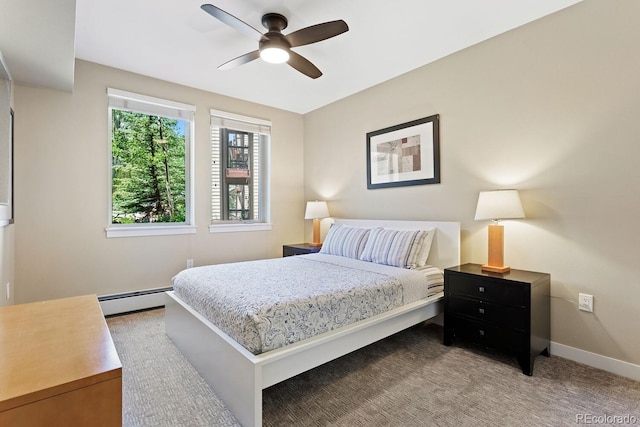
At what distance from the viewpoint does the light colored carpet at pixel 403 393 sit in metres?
1.69

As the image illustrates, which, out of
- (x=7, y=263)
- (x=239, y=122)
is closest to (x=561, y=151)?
(x=239, y=122)

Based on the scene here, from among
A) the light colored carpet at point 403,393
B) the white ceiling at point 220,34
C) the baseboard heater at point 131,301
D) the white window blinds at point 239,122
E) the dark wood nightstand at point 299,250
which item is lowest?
the light colored carpet at point 403,393

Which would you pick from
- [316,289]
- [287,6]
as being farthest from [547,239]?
[287,6]

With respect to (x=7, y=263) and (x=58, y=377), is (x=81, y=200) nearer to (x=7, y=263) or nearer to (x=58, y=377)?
(x=7, y=263)

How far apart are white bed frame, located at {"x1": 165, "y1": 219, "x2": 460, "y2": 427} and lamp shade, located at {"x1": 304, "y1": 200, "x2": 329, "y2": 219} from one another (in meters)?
2.02

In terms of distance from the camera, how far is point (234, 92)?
13.2 ft

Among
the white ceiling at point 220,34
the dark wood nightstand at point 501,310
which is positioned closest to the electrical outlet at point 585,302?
the dark wood nightstand at point 501,310

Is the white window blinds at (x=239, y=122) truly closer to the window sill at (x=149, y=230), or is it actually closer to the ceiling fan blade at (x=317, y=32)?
the window sill at (x=149, y=230)

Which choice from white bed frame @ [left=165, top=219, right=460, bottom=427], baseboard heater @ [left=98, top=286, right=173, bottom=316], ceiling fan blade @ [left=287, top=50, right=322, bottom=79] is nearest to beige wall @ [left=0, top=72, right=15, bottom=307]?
baseboard heater @ [left=98, top=286, right=173, bottom=316]

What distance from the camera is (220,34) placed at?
2.71 metres

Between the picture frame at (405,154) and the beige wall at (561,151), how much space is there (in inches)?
4.1

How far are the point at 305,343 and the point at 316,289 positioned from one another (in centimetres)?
37

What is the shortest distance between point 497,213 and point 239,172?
131 inches

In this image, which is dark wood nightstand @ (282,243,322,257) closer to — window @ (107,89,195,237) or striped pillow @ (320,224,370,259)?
striped pillow @ (320,224,370,259)
